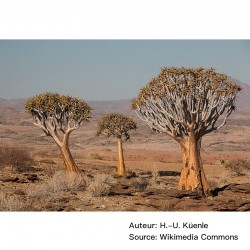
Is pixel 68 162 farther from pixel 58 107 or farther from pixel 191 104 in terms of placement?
pixel 191 104

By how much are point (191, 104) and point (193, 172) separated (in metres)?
2.10

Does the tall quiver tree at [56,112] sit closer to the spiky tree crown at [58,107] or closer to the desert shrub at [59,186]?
the spiky tree crown at [58,107]

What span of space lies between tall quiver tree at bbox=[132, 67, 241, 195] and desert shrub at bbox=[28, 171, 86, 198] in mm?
3329

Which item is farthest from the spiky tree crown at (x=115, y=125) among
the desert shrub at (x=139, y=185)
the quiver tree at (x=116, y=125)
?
the desert shrub at (x=139, y=185)

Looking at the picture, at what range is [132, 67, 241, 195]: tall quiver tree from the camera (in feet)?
43.4

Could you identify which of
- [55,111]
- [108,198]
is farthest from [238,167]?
[108,198]

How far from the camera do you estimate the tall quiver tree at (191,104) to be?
13.2 m

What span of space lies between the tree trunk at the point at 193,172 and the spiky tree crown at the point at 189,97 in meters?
0.48

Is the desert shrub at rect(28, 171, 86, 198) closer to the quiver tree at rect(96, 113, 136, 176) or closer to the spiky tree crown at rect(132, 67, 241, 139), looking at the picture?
the spiky tree crown at rect(132, 67, 241, 139)

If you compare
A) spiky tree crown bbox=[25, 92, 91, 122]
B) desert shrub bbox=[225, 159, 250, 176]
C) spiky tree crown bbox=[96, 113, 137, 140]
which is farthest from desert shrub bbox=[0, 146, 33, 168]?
desert shrub bbox=[225, 159, 250, 176]

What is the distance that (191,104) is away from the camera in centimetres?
1364

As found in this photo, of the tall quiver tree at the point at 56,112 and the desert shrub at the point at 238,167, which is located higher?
the tall quiver tree at the point at 56,112

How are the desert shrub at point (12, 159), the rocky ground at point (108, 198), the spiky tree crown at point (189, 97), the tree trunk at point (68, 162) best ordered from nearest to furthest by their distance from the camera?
the rocky ground at point (108, 198) < the spiky tree crown at point (189, 97) < the tree trunk at point (68, 162) < the desert shrub at point (12, 159)

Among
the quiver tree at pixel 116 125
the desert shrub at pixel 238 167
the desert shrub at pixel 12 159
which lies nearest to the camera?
the desert shrub at pixel 12 159
